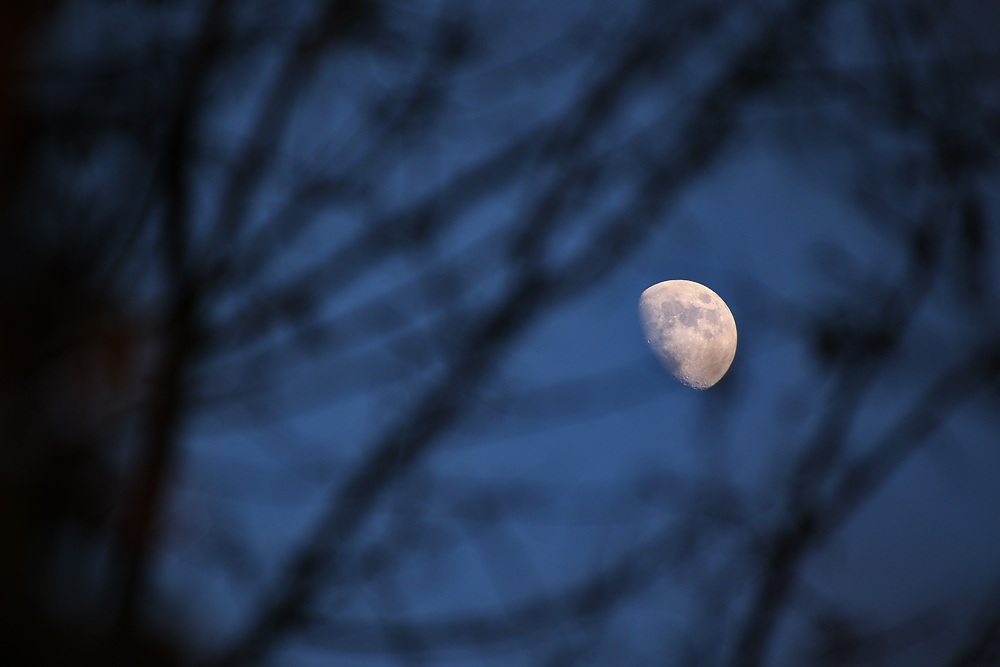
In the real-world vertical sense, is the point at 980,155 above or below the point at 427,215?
below

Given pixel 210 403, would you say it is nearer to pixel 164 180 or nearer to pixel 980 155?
pixel 164 180

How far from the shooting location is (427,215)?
137 centimetres

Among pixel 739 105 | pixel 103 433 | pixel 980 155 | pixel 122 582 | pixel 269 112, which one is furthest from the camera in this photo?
pixel 980 155

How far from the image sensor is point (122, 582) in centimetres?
103

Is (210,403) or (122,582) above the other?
(210,403)

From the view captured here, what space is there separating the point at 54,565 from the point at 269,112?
2.58 ft

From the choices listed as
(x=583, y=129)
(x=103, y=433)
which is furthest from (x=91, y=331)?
(x=583, y=129)

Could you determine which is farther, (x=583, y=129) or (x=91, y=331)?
(x=583, y=129)

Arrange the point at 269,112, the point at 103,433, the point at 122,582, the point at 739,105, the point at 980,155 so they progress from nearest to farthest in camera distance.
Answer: the point at 122,582, the point at 103,433, the point at 269,112, the point at 739,105, the point at 980,155

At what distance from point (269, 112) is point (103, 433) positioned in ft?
1.93

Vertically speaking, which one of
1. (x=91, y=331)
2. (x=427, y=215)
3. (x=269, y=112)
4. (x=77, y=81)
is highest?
(x=77, y=81)

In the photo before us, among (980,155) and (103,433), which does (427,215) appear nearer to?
(103,433)

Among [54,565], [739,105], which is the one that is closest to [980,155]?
[739,105]

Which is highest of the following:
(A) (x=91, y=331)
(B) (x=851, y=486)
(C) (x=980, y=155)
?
(A) (x=91, y=331)
